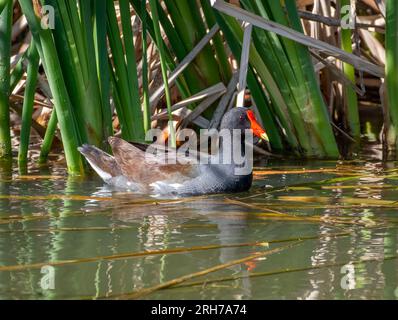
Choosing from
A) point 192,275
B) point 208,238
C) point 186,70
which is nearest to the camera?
point 192,275

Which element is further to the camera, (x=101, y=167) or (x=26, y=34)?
(x=26, y=34)

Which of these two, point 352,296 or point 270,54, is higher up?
point 270,54

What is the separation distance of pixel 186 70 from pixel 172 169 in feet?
3.97

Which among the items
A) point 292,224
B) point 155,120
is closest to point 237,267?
point 292,224

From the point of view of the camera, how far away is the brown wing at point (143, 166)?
18.8 ft

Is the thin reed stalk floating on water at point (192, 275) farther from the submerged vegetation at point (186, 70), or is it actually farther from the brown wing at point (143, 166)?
the submerged vegetation at point (186, 70)

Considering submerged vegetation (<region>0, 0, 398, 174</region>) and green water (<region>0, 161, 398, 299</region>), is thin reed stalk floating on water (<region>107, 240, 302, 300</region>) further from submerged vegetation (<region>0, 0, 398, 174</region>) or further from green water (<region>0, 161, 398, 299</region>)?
submerged vegetation (<region>0, 0, 398, 174</region>)

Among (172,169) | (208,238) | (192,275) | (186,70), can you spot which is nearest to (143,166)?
(172,169)

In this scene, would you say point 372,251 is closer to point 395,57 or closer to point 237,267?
point 237,267

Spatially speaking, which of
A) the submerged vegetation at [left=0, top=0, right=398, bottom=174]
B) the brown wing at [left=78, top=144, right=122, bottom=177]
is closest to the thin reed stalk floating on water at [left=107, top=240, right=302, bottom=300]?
the submerged vegetation at [left=0, top=0, right=398, bottom=174]

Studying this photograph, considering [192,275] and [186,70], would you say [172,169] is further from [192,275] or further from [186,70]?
[192,275]

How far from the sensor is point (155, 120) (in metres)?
6.96

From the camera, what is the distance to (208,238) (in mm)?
4316

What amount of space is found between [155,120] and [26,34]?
193 cm
